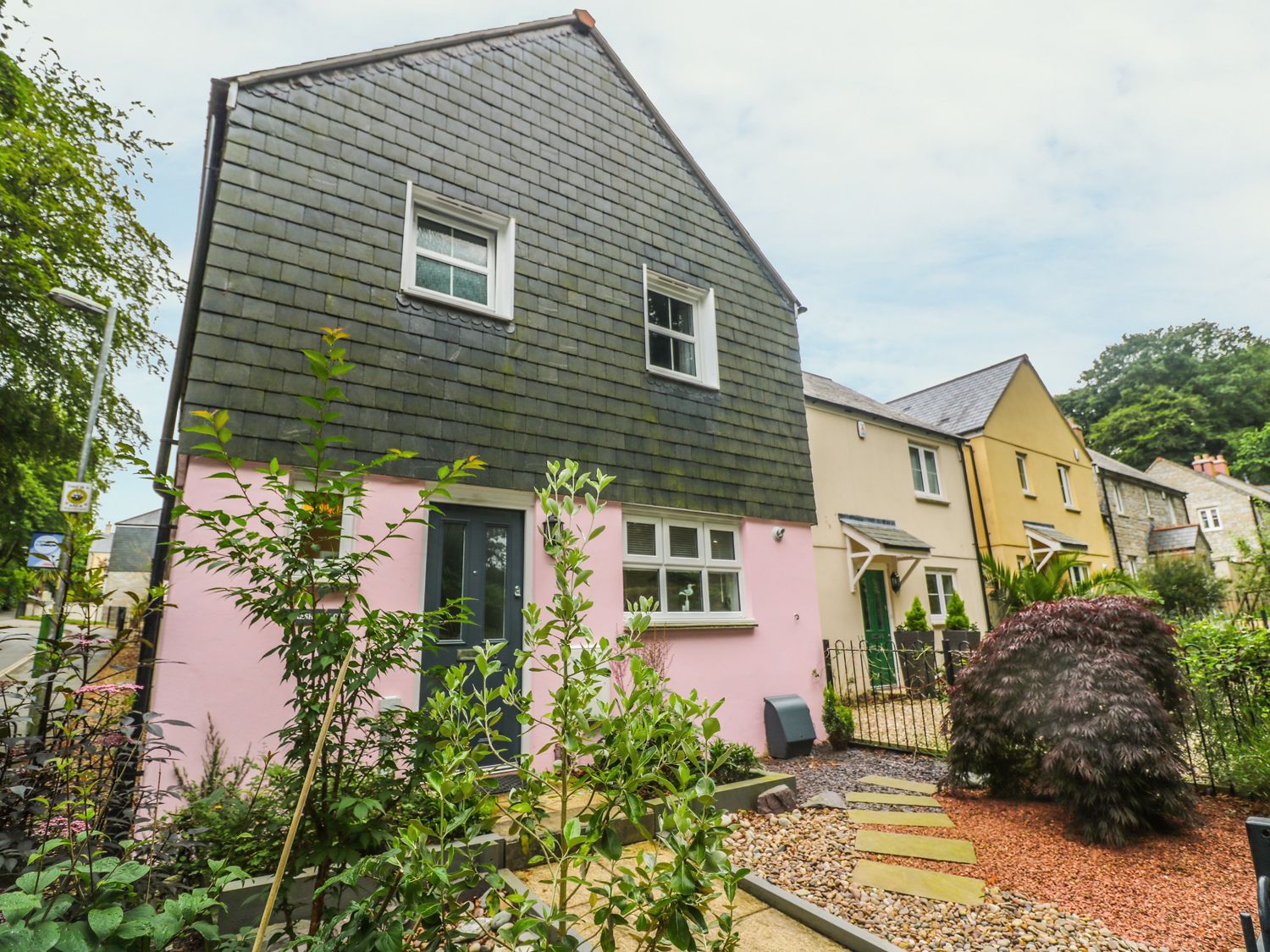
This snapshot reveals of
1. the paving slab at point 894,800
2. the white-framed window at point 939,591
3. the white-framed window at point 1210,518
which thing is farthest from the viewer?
the white-framed window at point 1210,518

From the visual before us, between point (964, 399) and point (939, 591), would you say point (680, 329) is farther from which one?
point (964, 399)

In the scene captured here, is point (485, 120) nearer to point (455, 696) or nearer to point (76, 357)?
point (455, 696)

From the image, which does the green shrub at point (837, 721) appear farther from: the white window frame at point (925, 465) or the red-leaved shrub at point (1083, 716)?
the white window frame at point (925, 465)

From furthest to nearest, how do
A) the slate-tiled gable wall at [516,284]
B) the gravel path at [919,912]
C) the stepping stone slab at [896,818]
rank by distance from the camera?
the slate-tiled gable wall at [516,284] → the stepping stone slab at [896,818] → the gravel path at [919,912]

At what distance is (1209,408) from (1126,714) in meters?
52.7

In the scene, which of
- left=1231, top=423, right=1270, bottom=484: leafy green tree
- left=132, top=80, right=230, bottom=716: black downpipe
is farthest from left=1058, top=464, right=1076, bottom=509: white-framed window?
left=1231, top=423, right=1270, bottom=484: leafy green tree

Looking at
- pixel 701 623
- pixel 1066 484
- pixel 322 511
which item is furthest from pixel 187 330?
pixel 1066 484

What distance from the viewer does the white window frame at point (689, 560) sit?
254 inches

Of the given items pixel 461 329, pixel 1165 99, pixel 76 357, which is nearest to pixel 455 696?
pixel 461 329

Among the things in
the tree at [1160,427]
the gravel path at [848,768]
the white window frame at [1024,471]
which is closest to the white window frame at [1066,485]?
the white window frame at [1024,471]

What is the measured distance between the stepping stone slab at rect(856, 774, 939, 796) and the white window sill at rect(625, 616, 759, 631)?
1.98 m

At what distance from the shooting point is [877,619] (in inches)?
441

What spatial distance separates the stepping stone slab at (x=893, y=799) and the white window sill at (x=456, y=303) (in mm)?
5738

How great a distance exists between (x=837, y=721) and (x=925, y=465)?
8.55 m
